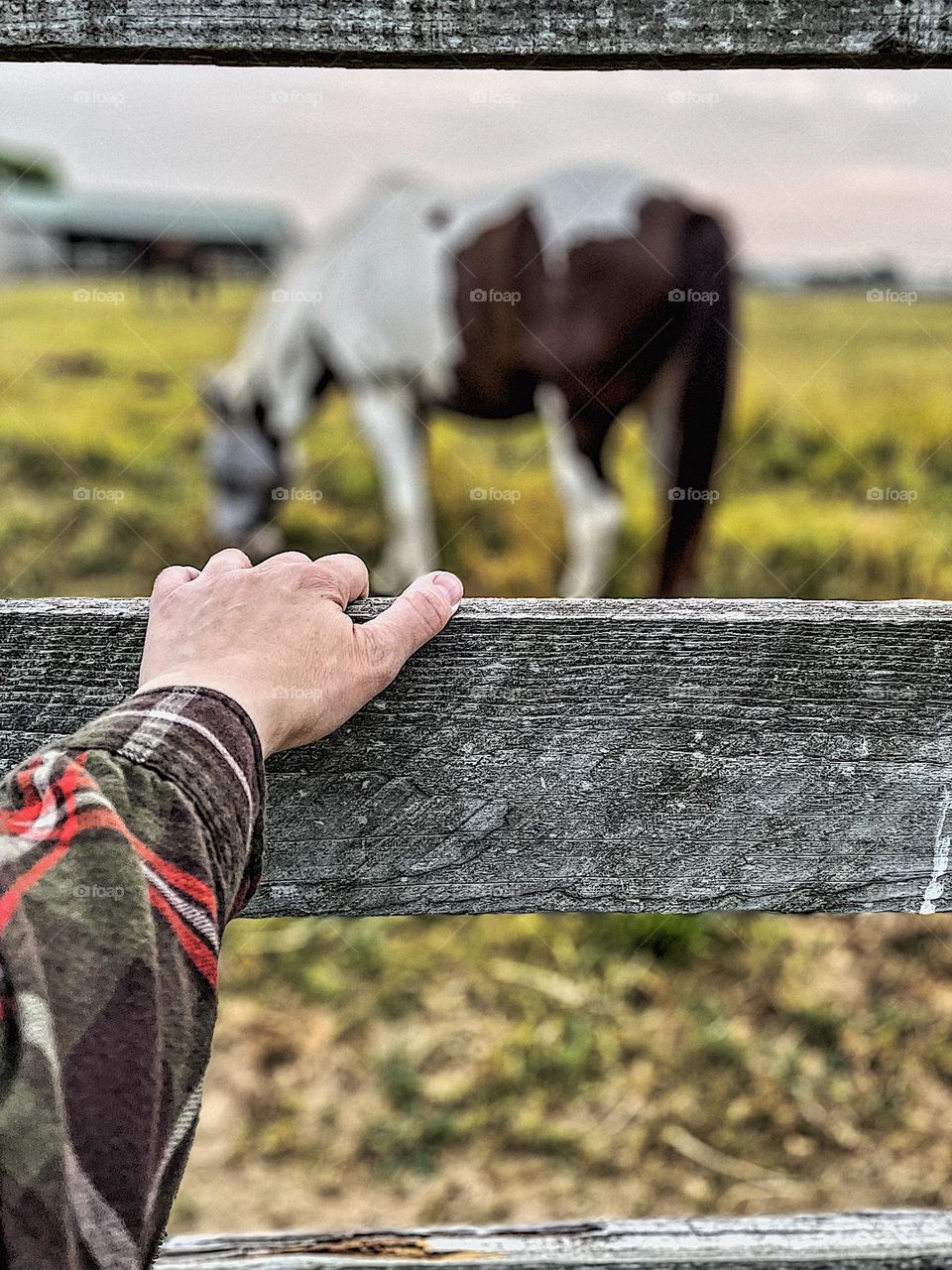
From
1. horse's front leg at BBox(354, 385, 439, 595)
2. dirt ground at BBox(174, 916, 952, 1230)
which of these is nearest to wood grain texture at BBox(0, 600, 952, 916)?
dirt ground at BBox(174, 916, 952, 1230)

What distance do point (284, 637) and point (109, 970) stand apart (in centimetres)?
22

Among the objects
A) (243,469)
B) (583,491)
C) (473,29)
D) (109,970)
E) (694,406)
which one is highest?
(473,29)

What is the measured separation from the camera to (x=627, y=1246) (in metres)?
0.87

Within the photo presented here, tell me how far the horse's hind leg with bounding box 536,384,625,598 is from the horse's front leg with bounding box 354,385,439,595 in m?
0.63

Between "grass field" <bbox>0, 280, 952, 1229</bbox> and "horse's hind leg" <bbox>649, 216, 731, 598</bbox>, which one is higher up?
"horse's hind leg" <bbox>649, 216, 731, 598</bbox>

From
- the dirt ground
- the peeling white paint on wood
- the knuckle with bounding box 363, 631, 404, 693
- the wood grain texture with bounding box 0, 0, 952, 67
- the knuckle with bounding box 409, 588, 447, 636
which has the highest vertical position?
the wood grain texture with bounding box 0, 0, 952, 67

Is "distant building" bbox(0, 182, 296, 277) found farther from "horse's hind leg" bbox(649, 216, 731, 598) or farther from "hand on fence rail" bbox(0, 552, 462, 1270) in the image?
"hand on fence rail" bbox(0, 552, 462, 1270)

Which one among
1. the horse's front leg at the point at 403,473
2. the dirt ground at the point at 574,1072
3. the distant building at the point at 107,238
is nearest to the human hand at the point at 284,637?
the dirt ground at the point at 574,1072

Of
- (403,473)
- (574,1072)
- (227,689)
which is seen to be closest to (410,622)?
(227,689)

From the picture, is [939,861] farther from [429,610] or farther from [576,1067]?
[576,1067]

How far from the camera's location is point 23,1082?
46cm

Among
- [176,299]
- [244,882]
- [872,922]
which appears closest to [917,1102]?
[872,922]

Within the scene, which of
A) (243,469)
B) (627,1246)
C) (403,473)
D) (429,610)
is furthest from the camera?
(243,469)

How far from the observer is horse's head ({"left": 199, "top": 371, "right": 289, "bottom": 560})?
180 inches
